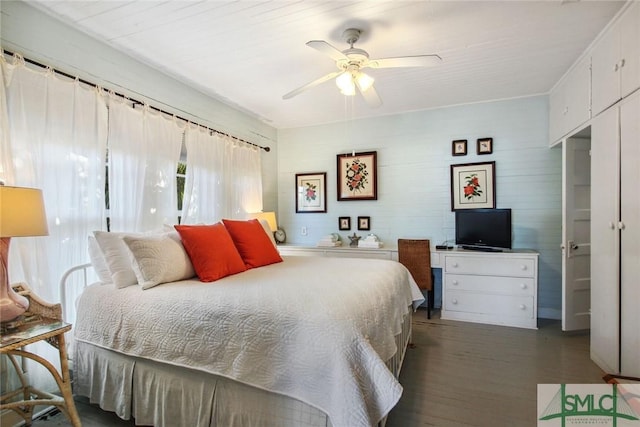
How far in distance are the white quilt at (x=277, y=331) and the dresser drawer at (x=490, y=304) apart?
1.76 metres

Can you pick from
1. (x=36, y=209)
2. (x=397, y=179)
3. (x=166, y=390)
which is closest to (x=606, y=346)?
(x=397, y=179)

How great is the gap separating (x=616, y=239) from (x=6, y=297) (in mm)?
3725

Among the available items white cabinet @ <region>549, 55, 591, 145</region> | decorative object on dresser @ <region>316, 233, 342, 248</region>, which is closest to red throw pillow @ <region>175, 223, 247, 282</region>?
decorative object on dresser @ <region>316, 233, 342, 248</region>

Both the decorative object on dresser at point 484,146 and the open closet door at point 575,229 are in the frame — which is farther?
the decorative object on dresser at point 484,146

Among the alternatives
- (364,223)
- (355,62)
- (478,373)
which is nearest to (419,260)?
(364,223)

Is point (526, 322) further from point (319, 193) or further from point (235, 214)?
point (235, 214)

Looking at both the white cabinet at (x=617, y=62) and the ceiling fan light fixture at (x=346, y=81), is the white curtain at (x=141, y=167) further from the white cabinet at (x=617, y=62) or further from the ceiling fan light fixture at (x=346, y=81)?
the white cabinet at (x=617, y=62)

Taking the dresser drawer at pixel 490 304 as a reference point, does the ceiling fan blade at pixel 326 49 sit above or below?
above

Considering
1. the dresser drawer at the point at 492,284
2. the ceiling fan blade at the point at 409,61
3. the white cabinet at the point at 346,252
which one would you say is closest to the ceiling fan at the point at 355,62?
the ceiling fan blade at the point at 409,61

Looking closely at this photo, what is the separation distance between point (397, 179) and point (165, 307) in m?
3.27

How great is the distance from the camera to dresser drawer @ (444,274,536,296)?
3.22 meters

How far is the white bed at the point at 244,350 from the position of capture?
49.6 inches

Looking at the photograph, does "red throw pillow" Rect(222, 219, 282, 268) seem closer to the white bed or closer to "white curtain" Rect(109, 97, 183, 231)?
the white bed

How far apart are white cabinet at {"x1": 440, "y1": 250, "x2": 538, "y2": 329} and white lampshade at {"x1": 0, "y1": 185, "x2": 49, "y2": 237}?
3484mm
